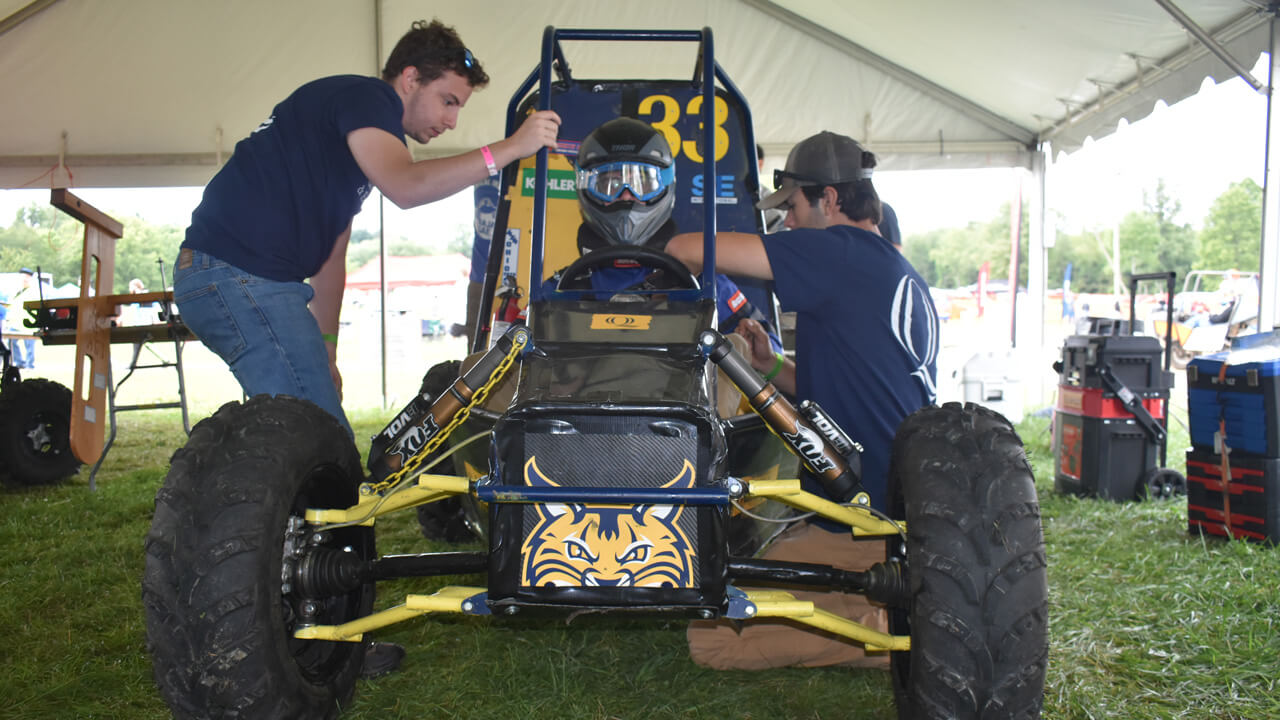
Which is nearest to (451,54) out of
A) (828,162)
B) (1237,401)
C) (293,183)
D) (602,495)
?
(293,183)

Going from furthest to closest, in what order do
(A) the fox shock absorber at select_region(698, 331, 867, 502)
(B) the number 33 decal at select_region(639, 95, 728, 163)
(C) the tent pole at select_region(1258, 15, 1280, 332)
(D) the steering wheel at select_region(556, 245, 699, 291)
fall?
(C) the tent pole at select_region(1258, 15, 1280, 332), (B) the number 33 decal at select_region(639, 95, 728, 163), (D) the steering wheel at select_region(556, 245, 699, 291), (A) the fox shock absorber at select_region(698, 331, 867, 502)

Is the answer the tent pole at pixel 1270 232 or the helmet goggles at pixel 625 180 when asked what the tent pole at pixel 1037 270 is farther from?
the helmet goggles at pixel 625 180

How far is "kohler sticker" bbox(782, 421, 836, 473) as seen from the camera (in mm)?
1988

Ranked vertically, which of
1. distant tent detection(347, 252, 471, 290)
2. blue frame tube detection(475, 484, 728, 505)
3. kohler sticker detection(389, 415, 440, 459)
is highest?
distant tent detection(347, 252, 471, 290)

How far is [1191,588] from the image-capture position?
3.47 m

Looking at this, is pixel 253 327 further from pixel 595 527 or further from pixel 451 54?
pixel 595 527

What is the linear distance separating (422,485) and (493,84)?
7.41 meters

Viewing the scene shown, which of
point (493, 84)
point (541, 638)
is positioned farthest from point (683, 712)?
point (493, 84)

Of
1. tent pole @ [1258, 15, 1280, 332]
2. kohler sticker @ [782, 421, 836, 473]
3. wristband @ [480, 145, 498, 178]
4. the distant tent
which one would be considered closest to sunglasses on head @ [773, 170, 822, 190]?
wristband @ [480, 145, 498, 178]

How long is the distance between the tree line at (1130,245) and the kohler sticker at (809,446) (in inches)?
905

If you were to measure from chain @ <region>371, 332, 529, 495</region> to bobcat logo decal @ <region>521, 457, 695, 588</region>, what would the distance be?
0.44 meters

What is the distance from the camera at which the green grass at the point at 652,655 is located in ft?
7.87

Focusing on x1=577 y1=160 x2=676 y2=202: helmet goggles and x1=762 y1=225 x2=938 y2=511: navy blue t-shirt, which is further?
x1=577 y1=160 x2=676 y2=202: helmet goggles

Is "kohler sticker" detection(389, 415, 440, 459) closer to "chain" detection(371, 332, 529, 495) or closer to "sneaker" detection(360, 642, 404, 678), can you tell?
"chain" detection(371, 332, 529, 495)
